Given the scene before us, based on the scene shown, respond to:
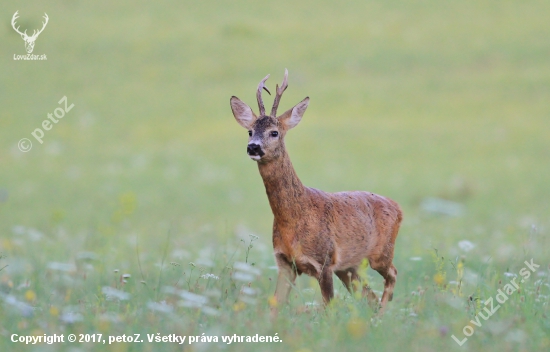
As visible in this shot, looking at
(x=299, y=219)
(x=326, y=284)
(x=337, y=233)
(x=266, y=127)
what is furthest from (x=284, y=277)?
(x=266, y=127)

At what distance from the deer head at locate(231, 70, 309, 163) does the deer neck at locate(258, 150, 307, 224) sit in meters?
0.09

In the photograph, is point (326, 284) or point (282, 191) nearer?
point (326, 284)

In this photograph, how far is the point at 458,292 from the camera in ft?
22.7

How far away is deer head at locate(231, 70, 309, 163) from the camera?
277 inches

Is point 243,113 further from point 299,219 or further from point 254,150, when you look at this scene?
point 299,219

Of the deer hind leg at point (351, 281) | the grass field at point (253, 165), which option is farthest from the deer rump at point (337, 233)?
the grass field at point (253, 165)

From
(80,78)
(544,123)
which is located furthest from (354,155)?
Answer: (80,78)

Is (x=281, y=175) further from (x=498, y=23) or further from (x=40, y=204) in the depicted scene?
(x=498, y=23)

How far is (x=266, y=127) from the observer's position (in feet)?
23.6

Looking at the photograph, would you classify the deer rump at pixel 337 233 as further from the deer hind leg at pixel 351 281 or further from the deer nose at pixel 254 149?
the deer nose at pixel 254 149

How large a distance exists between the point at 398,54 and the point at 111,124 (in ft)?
40.9

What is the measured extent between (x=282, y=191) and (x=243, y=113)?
82 centimetres

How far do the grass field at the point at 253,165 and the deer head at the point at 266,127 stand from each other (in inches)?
26.6

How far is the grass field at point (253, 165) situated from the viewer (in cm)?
623
